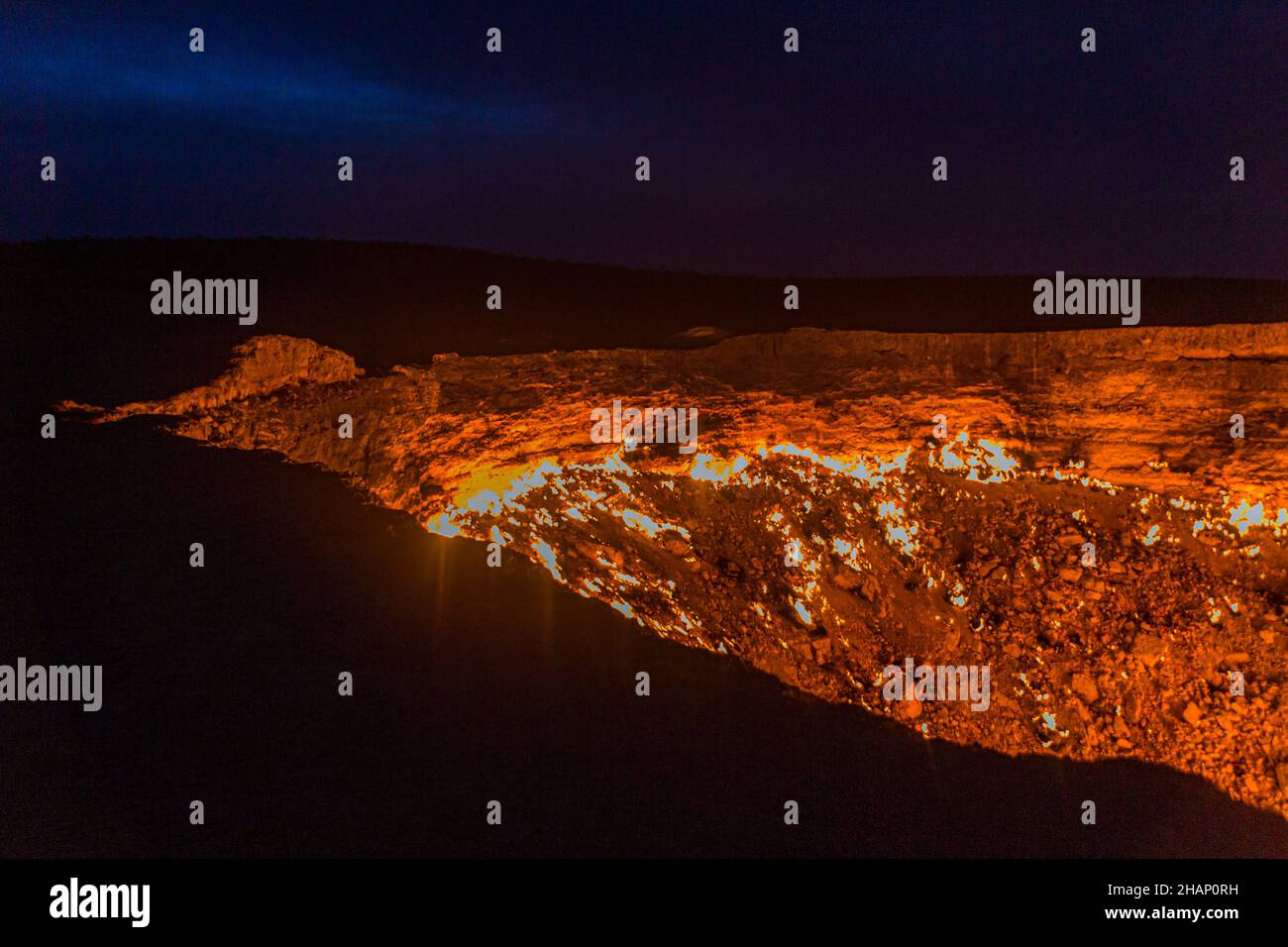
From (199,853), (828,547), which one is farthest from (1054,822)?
(199,853)

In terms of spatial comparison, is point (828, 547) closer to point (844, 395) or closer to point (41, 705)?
point (844, 395)
